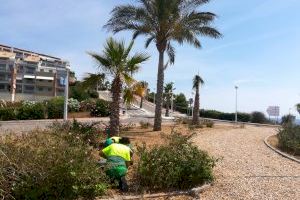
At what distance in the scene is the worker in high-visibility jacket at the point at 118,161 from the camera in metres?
9.50

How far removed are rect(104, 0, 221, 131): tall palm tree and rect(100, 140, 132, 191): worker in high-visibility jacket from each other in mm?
13672

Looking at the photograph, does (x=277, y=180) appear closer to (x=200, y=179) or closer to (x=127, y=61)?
(x=200, y=179)

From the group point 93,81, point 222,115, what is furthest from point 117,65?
point 222,115

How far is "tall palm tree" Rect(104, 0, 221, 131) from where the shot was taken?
23.4 meters

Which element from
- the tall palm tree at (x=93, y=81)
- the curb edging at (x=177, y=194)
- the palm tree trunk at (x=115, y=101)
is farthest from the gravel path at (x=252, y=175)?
the tall palm tree at (x=93, y=81)

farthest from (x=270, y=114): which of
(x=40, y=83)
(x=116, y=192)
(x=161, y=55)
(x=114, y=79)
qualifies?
(x=40, y=83)

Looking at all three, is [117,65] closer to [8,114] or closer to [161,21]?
[161,21]

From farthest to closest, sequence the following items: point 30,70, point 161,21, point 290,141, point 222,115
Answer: point 30,70 → point 222,115 → point 161,21 → point 290,141

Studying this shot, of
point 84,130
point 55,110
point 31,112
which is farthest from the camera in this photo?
point 55,110

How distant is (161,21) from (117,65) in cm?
788

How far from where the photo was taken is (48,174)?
8203 millimetres

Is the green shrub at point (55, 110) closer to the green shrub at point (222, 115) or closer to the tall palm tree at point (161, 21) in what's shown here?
the tall palm tree at point (161, 21)

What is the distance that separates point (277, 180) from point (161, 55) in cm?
1414

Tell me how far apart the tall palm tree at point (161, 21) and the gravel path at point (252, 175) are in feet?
25.8
